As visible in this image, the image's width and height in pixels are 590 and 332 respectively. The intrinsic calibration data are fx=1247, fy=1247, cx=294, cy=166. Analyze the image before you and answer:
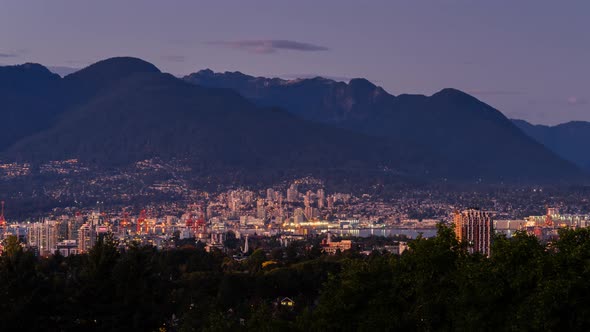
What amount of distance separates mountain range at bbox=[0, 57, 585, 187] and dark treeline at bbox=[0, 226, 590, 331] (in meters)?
114

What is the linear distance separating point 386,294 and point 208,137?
128m

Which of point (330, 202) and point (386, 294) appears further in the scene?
point (330, 202)

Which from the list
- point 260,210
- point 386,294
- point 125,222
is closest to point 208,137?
point 260,210

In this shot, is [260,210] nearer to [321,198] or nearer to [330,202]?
[321,198]

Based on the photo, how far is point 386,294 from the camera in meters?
25.7

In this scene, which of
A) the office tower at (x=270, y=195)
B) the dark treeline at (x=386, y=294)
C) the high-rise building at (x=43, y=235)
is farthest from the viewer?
the office tower at (x=270, y=195)

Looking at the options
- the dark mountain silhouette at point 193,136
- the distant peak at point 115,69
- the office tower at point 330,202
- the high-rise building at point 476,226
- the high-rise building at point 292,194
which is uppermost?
the distant peak at point 115,69

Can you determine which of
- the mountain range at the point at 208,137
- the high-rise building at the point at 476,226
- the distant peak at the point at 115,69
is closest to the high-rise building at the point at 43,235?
the high-rise building at the point at 476,226

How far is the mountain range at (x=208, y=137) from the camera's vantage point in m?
150

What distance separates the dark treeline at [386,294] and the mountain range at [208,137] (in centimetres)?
11444

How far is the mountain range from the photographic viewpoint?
150125mm

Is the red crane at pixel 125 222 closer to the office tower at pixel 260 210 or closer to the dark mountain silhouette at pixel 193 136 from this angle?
the office tower at pixel 260 210

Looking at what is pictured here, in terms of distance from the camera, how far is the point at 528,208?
143750 millimetres

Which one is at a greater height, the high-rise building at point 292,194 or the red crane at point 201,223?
the high-rise building at point 292,194
